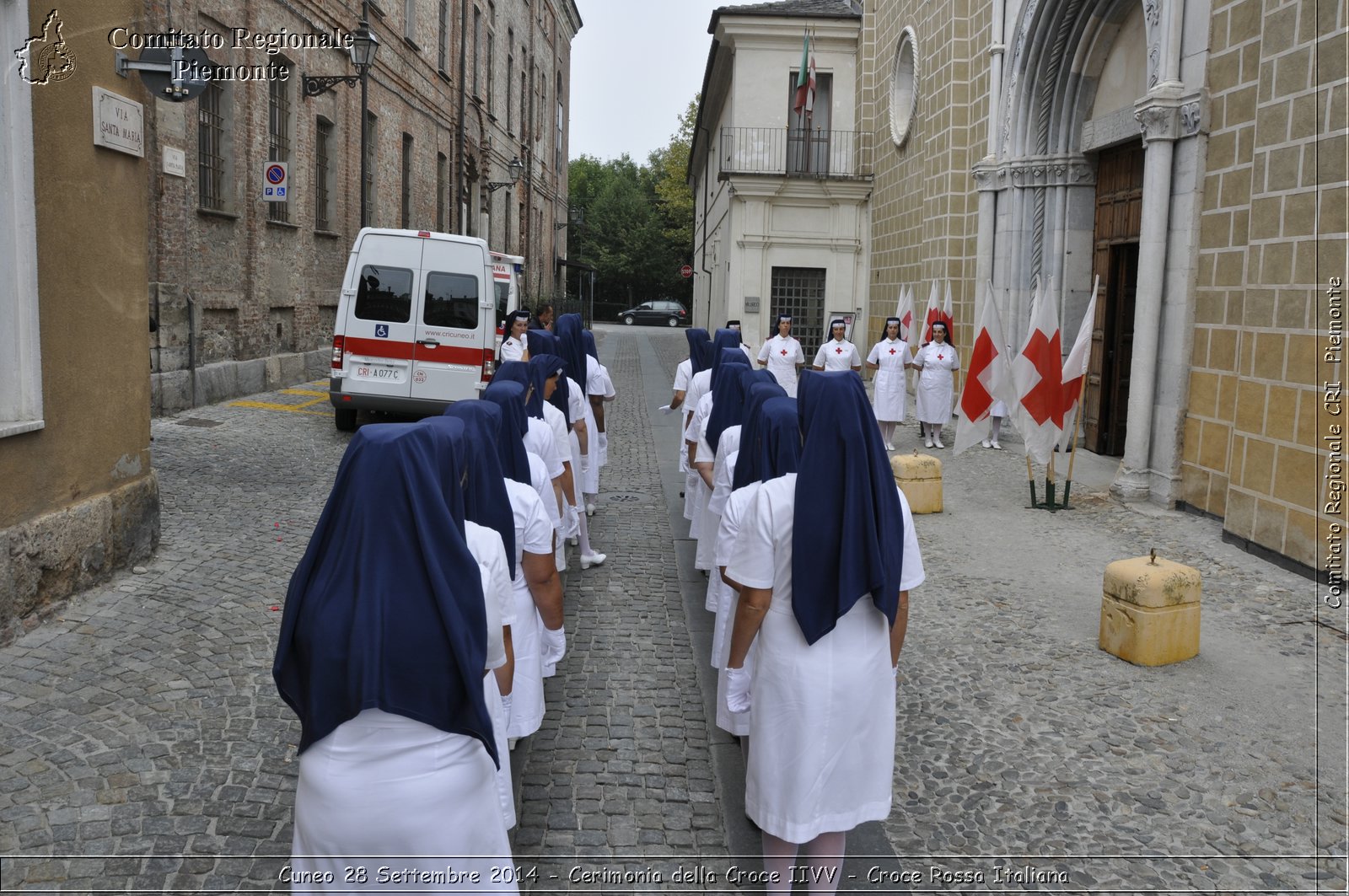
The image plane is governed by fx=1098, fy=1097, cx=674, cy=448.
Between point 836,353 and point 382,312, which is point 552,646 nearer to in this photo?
point 382,312

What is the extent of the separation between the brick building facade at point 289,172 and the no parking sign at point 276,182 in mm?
280

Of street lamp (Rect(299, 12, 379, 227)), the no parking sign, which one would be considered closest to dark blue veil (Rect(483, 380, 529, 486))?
street lamp (Rect(299, 12, 379, 227))

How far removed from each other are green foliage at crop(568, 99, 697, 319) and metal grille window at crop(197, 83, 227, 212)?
5515cm

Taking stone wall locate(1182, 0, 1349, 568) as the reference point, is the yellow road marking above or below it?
below

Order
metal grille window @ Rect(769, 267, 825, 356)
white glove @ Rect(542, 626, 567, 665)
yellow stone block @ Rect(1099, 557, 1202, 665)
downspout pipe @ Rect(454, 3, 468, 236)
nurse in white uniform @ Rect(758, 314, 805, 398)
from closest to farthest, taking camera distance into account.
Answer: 1. white glove @ Rect(542, 626, 567, 665)
2. yellow stone block @ Rect(1099, 557, 1202, 665)
3. nurse in white uniform @ Rect(758, 314, 805, 398)
4. metal grille window @ Rect(769, 267, 825, 356)
5. downspout pipe @ Rect(454, 3, 468, 236)

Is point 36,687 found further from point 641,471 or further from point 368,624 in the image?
point 641,471

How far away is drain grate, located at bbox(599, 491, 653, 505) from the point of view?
1124cm

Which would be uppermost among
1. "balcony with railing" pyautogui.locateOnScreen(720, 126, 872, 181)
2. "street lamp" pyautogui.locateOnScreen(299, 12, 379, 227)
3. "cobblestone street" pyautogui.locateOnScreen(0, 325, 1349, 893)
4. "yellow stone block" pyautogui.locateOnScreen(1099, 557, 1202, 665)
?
"balcony with railing" pyautogui.locateOnScreen(720, 126, 872, 181)

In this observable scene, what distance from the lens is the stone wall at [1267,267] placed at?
7.93 m

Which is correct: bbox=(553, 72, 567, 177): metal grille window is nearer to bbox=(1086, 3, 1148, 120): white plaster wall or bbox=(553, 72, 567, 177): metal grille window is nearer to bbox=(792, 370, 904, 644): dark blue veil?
bbox=(1086, 3, 1148, 120): white plaster wall

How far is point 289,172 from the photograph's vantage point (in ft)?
62.1

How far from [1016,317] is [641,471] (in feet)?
21.8

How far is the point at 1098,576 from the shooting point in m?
8.34

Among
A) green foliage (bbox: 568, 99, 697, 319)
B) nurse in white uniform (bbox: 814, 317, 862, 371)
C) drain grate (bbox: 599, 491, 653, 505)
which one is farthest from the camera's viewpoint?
green foliage (bbox: 568, 99, 697, 319)
